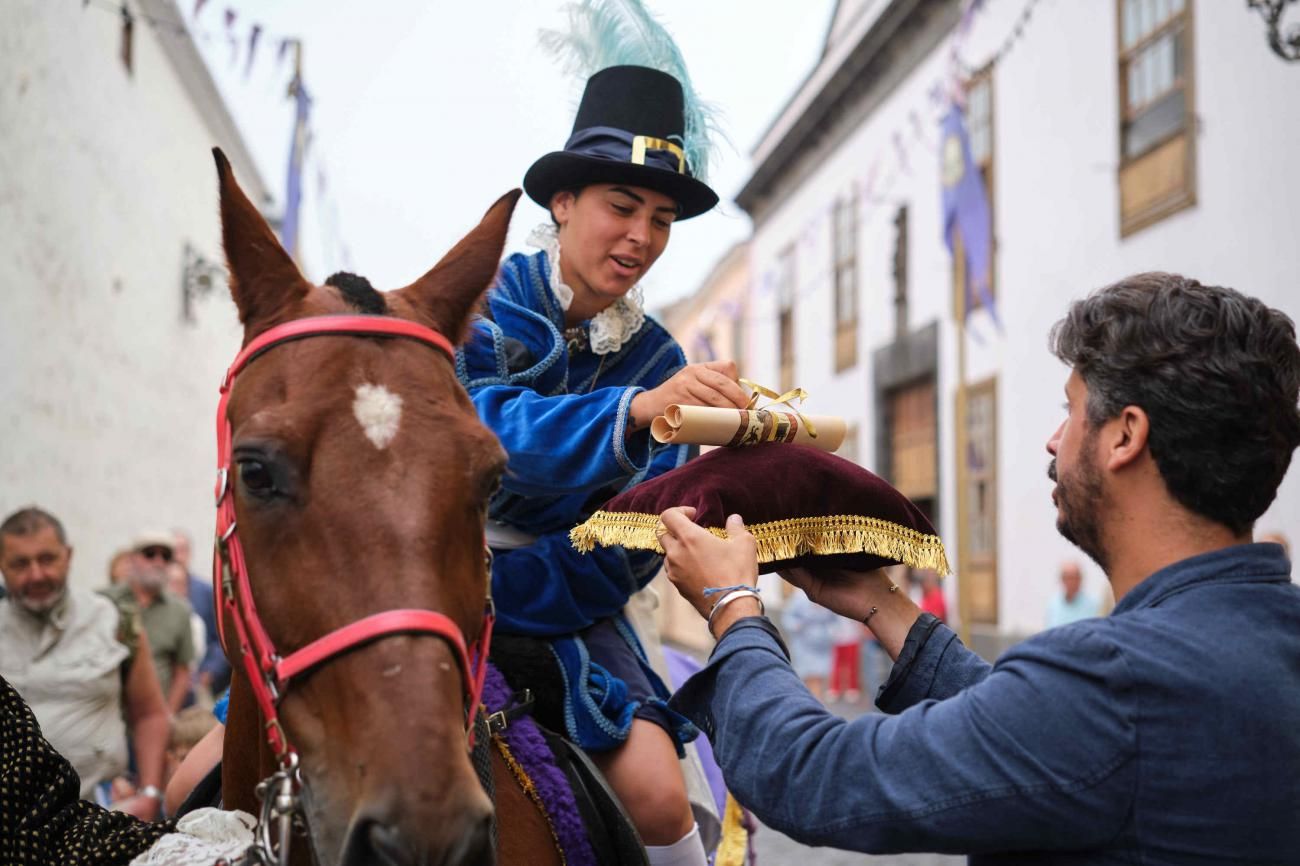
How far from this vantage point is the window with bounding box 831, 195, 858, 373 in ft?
73.2

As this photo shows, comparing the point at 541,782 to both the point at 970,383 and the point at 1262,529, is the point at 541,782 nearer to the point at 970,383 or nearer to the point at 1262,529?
the point at 1262,529

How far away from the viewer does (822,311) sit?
2439cm

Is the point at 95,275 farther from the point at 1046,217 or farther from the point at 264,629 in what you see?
the point at 264,629

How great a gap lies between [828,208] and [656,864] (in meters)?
20.5

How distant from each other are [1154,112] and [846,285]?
35.2 feet

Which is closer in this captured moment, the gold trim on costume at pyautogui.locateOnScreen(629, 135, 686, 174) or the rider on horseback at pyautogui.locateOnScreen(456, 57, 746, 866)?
the rider on horseback at pyautogui.locateOnScreen(456, 57, 746, 866)

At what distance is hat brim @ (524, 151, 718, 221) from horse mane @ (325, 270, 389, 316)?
1016 millimetres

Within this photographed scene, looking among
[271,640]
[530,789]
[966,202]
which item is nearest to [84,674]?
[530,789]

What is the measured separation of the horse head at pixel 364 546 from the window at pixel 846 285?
20301mm

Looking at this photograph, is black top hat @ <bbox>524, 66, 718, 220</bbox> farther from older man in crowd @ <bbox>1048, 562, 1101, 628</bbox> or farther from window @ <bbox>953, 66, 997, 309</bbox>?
window @ <bbox>953, 66, 997, 309</bbox>

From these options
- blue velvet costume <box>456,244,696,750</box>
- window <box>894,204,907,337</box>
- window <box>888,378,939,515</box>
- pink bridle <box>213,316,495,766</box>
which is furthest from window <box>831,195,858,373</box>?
pink bridle <box>213,316,495,766</box>

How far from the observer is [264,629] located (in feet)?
6.60

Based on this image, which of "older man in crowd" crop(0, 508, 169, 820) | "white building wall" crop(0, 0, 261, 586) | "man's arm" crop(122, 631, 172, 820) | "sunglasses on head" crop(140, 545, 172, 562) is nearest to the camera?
"older man in crowd" crop(0, 508, 169, 820)

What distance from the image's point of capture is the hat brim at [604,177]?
3.17m
